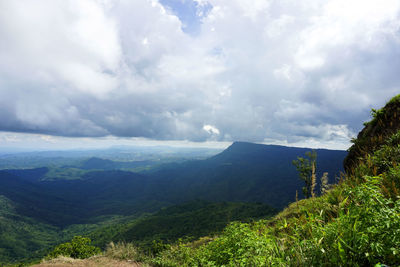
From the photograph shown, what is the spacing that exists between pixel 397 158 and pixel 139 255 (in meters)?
13.0

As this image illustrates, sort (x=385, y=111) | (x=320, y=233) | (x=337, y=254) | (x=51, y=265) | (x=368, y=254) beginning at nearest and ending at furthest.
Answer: (x=368, y=254), (x=337, y=254), (x=320, y=233), (x=51, y=265), (x=385, y=111)

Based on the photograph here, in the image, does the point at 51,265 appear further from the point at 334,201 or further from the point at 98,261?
the point at 334,201

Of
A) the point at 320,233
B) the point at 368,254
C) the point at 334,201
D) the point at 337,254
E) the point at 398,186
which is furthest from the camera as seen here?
the point at 334,201

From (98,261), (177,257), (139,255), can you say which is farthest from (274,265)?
(98,261)

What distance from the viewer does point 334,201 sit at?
5.79 m

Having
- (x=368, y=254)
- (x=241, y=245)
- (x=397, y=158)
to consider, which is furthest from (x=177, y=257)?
(x=397, y=158)

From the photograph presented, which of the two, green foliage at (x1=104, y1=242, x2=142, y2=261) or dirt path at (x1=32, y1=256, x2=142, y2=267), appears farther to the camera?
green foliage at (x1=104, y1=242, x2=142, y2=261)

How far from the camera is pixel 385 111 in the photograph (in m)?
13.3

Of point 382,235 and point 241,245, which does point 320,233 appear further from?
point 241,245

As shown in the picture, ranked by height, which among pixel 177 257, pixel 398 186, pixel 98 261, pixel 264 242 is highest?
pixel 398 186

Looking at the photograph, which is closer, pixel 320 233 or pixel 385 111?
pixel 320 233

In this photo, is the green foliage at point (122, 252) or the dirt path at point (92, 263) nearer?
the dirt path at point (92, 263)

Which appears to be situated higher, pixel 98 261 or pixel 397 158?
pixel 397 158

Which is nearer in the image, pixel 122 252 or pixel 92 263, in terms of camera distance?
pixel 92 263
